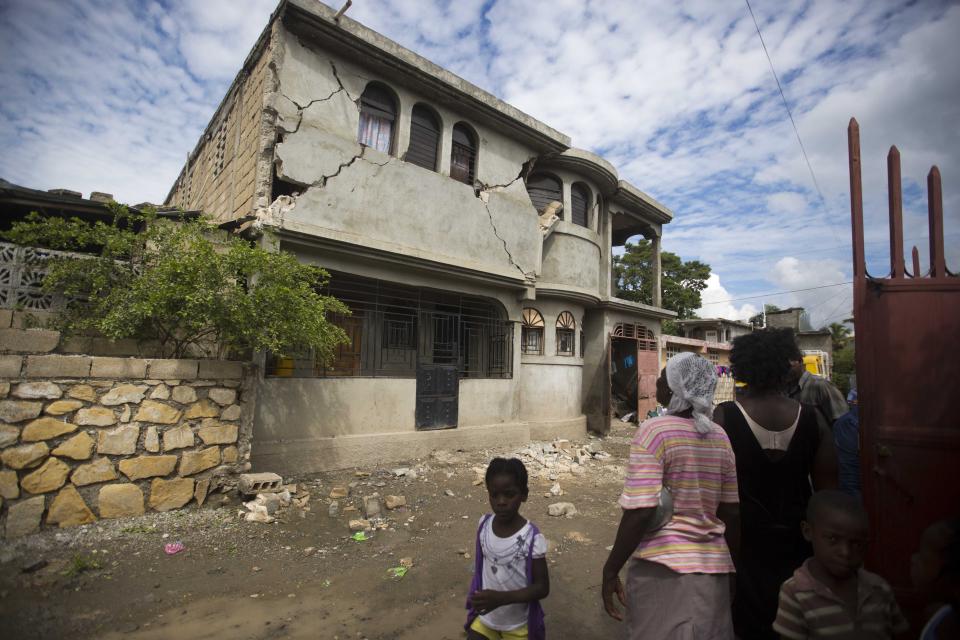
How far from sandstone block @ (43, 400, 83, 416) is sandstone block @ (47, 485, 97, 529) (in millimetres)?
693

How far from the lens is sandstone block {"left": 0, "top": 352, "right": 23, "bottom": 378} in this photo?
160 inches

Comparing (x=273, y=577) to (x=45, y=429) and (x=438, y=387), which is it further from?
(x=438, y=387)

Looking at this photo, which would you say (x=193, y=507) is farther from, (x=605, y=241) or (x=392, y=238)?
(x=605, y=241)

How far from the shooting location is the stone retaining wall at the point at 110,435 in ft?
→ 13.4

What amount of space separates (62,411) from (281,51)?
17.9 feet

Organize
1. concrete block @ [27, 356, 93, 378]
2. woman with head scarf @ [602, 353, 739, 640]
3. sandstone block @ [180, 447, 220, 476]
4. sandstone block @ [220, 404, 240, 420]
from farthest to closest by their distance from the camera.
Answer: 1. sandstone block @ [220, 404, 240, 420]
2. sandstone block @ [180, 447, 220, 476]
3. concrete block @ [27, 356, 93, 378]
4. woman with head scarf @ [602, 353, 739, 640]

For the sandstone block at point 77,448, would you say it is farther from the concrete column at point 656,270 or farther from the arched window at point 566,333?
the concrete column at point 656,270

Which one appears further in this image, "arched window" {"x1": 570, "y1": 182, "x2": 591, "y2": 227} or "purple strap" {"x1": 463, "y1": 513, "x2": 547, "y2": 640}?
"arched window" {"x1": 570, "y1": 182, "x2": 591, "y2": 227}

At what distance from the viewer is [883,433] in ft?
8.01

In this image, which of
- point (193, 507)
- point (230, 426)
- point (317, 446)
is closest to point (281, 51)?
point (230, 426)

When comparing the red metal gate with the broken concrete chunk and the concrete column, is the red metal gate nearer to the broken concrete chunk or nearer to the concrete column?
the broken concrete chunk

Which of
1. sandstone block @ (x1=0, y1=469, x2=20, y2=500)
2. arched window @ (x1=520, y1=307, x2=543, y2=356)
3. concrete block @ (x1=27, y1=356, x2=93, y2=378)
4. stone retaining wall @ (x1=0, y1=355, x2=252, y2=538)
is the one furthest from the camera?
arched window @ (x1=520, y1=307, x2=543, y2=356)

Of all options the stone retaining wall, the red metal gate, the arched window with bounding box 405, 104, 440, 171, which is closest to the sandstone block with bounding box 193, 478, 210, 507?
the stone retaining wall

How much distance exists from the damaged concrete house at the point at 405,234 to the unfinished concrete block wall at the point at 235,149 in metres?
0.06
